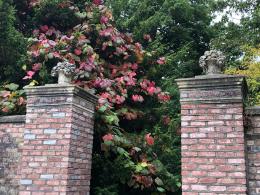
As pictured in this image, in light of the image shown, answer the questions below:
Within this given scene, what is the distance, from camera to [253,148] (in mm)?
4141

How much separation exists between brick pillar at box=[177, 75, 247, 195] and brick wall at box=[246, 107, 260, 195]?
217mm

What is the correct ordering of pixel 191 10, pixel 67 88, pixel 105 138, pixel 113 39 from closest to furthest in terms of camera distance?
pixel 67 88, pixel 105 138, pixel 113 39, pixel 191 10

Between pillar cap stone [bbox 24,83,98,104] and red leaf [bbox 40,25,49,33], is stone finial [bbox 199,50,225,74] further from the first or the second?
red leaf [bbox 40,25,49,33]

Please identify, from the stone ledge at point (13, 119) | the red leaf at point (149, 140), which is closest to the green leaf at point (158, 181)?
the red leaf at point (149, 140)

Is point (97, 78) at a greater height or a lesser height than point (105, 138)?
greater

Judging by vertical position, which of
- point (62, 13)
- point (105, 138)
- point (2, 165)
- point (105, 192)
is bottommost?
point (105, 192)

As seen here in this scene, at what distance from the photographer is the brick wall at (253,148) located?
4.04m

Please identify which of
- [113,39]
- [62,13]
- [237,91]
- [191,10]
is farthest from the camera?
[191,10]

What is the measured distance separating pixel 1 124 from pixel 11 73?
6.20 feet

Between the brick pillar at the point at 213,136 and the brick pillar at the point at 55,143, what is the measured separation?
Result: 1459 millimetres

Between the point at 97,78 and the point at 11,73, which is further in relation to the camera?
the point at 11,73

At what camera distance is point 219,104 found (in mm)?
4164

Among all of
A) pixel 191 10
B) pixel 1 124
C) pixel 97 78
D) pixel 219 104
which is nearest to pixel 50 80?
pixel 97 78

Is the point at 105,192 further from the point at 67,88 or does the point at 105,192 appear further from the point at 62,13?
the point at 62,13
